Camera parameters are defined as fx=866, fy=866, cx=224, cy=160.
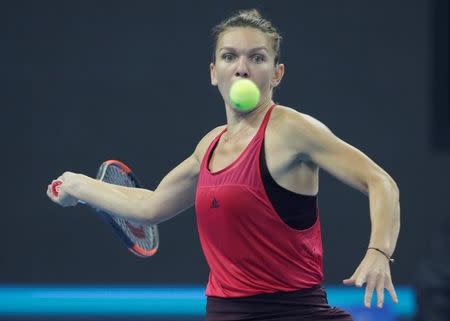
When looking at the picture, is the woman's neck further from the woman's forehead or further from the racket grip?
the racket grip

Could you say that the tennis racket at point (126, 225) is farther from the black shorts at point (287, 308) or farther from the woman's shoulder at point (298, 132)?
the woman's shoulder at point (298, 132)

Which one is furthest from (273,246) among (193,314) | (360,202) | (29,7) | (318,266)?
(29,7)

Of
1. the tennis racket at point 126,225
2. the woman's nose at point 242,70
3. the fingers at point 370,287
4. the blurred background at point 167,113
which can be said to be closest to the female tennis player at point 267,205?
the woman's nose at point 242,70

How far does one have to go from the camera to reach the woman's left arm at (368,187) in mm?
2121

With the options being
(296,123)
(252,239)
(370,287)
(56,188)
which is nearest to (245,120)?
(296,123)

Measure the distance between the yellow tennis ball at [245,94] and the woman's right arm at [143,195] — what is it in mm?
351

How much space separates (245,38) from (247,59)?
0.07 metres

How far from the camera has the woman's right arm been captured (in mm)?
2996

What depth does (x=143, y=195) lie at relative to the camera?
314 centimetres

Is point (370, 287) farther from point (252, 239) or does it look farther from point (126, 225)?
point (126, 225)

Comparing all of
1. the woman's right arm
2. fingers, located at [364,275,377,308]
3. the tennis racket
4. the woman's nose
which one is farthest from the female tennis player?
the tennis racket

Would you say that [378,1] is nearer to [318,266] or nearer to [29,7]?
[29,7]

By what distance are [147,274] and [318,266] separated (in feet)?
15.4

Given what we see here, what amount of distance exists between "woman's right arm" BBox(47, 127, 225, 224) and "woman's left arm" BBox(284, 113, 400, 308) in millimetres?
586
